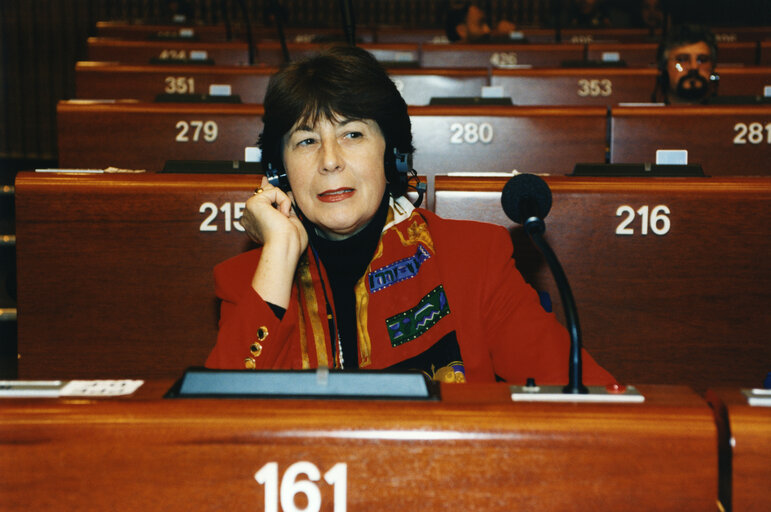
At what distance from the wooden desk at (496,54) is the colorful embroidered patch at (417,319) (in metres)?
3.54

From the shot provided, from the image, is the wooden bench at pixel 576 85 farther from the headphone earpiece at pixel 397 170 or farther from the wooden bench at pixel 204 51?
the headphone earpiece at pixel 397 170

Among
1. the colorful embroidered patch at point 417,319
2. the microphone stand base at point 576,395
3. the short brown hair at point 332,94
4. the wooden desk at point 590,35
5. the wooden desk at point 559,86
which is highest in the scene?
the wooden desk at point 590,35

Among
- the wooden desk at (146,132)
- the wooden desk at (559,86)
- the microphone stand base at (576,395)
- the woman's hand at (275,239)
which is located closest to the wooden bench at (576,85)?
the wooden desk at (559,86)

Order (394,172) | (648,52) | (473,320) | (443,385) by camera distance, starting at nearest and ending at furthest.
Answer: (443,385)
(473,320)
(394,172)
(648,52)

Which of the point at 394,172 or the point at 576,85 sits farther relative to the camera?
the point at 576,85

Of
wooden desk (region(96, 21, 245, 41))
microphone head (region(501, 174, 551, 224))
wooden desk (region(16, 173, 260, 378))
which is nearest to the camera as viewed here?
microphone head (region(501, 174, 551, 224))

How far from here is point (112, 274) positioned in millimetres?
1533

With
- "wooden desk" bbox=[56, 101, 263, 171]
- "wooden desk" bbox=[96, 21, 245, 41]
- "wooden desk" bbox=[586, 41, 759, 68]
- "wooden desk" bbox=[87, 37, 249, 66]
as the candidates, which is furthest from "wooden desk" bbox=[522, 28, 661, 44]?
"wooden desk" bbox=[56, 101, 263, 171]

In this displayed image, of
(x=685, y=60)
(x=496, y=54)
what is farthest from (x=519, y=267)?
(x=496, y=54)

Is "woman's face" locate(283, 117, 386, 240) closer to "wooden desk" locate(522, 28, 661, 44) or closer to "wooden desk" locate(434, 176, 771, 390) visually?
"wooden desk" locate(434, 176, 771, 390)

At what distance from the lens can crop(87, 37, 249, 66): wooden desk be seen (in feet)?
14.6

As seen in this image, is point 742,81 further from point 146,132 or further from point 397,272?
point 397,272

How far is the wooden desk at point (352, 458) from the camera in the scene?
55 centimetres

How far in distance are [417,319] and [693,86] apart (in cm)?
218
